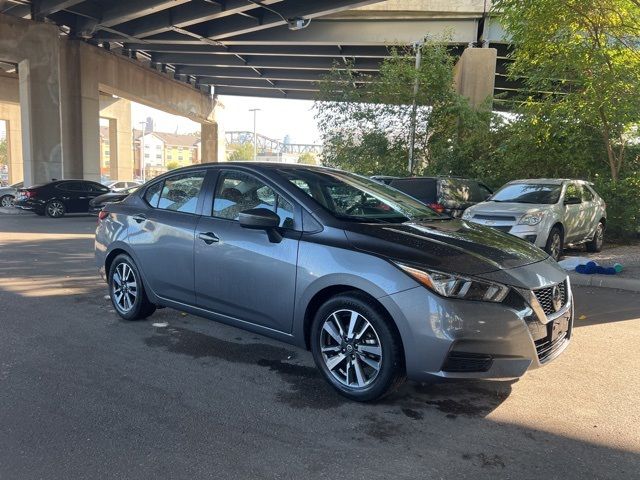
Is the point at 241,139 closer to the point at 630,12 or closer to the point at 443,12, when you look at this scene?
the point at 443,12

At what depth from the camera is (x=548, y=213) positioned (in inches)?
369

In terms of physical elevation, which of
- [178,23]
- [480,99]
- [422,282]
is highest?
[178,23]

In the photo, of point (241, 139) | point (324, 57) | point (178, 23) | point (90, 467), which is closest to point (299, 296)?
point (90, 467)

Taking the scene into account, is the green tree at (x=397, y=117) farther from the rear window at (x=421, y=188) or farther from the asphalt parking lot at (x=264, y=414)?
the asphalt parking lot at (x=264, y=414)

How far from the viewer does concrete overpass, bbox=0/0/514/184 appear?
21234mm

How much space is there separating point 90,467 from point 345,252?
2.04 metres

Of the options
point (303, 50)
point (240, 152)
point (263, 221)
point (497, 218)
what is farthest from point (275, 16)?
point (240, 152)

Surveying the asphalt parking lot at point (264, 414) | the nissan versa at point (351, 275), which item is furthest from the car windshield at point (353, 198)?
the asphalt parking lot at point (264, 414)

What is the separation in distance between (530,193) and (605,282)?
115 inches

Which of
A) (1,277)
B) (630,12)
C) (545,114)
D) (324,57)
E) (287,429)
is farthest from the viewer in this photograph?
(324,57)

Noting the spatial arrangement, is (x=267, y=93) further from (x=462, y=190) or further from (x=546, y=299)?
(x=546, y=299)

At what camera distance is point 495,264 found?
11.9 ft

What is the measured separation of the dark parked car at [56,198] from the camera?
64.1ft

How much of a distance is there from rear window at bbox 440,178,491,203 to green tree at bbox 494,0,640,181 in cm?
246
